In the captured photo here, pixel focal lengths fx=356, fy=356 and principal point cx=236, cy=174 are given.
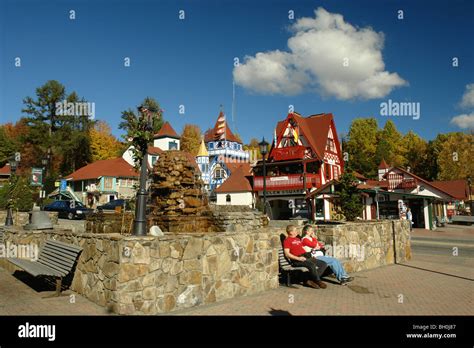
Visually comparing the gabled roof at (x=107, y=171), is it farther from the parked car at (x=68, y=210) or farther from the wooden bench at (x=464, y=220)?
the wooden bench at (x=464, y=220)

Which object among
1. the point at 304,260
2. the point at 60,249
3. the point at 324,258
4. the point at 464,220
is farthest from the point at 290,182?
the point at 60,249

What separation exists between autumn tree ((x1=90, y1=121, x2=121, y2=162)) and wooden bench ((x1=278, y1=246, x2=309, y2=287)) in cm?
5927

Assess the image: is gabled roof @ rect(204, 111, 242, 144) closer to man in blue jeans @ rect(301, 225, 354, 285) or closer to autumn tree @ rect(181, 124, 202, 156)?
autumn tree @ rect(181, 124, 202, 156)

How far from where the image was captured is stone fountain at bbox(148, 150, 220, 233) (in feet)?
27.9

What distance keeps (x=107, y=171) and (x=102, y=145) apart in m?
17.6

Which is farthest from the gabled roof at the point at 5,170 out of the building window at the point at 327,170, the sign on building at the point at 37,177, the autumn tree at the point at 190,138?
the building window at the point at 327,170

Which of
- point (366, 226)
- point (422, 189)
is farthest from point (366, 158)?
point (366, 226)

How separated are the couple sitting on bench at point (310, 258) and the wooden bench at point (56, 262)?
4.33 metres

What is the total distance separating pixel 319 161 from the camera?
38969 millimetres

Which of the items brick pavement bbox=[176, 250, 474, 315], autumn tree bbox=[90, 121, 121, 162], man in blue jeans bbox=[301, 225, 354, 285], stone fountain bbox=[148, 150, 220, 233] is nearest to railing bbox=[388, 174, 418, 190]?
brick pavement bbox=[176, 250, 474, 315]

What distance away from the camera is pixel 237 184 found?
45.2 meters

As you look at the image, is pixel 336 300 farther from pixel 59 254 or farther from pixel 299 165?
pixel 299 165

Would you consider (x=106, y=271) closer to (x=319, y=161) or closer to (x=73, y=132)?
(x=319, y=161)
